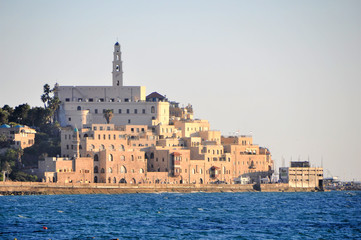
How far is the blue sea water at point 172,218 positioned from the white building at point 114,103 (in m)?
41.6

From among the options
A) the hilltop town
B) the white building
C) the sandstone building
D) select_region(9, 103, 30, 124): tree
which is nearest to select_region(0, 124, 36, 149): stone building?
the hilltop town

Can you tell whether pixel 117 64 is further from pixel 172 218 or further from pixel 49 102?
pixel 172 218

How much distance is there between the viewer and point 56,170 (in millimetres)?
167250

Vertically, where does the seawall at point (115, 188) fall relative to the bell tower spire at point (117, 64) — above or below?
below

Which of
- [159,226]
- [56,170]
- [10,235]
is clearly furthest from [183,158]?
[10,235]

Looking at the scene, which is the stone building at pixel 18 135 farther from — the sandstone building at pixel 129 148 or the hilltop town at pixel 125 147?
the sandstone building at pixel 129 148

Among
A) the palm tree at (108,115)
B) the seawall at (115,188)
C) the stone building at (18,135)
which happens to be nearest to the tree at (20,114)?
the stone building at (18,135)

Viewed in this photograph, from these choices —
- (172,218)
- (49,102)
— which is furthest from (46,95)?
(172,218)

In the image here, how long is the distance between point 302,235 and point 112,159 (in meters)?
85.4

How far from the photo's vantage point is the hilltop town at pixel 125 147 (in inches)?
6860

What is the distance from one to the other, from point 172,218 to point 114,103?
88.4 meters

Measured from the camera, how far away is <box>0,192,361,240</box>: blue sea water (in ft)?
304

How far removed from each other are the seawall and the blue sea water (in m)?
4.65

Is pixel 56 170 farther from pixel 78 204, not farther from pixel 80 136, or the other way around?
pixel 78 204
